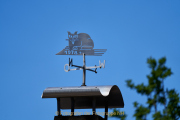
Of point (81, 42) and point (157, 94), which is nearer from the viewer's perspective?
point (157, 94)

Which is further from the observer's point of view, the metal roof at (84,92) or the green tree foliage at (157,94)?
the metal roof at (84,92)

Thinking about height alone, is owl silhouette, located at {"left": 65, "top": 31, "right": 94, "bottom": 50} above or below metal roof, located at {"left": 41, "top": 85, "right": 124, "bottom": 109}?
above

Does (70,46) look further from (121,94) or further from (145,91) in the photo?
(145,91)

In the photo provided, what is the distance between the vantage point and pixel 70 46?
104ft

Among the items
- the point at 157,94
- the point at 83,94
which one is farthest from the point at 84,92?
the point at 157,94

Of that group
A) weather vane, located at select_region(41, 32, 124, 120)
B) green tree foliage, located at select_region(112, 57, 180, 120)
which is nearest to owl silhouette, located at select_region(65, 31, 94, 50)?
weather vane, located at select_region(41, 32, 124, 120)

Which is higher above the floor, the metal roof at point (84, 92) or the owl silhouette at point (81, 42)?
the owl silhouette at point (81, 42)

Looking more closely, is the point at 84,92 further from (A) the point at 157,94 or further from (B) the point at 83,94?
(A) the point at 157,94

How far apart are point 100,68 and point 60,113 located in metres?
3.72

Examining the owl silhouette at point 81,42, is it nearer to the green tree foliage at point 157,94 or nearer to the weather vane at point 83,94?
the weather vane at point 83,94

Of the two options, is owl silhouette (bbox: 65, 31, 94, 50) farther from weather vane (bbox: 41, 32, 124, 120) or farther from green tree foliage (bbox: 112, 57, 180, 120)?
green tree foliage (bbox: 112, 57, 180, 120)

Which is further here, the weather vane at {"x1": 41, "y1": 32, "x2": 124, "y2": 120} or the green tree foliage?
the weather vane at {"x1": 41, "y1": 32, "x2": 124, "y2": 120}

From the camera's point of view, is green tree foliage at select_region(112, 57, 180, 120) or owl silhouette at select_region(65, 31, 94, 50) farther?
owl silhouette at select_region(65, 31, 94, 50)

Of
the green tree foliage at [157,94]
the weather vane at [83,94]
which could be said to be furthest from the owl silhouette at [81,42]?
the green tree foliage at [157,94]
